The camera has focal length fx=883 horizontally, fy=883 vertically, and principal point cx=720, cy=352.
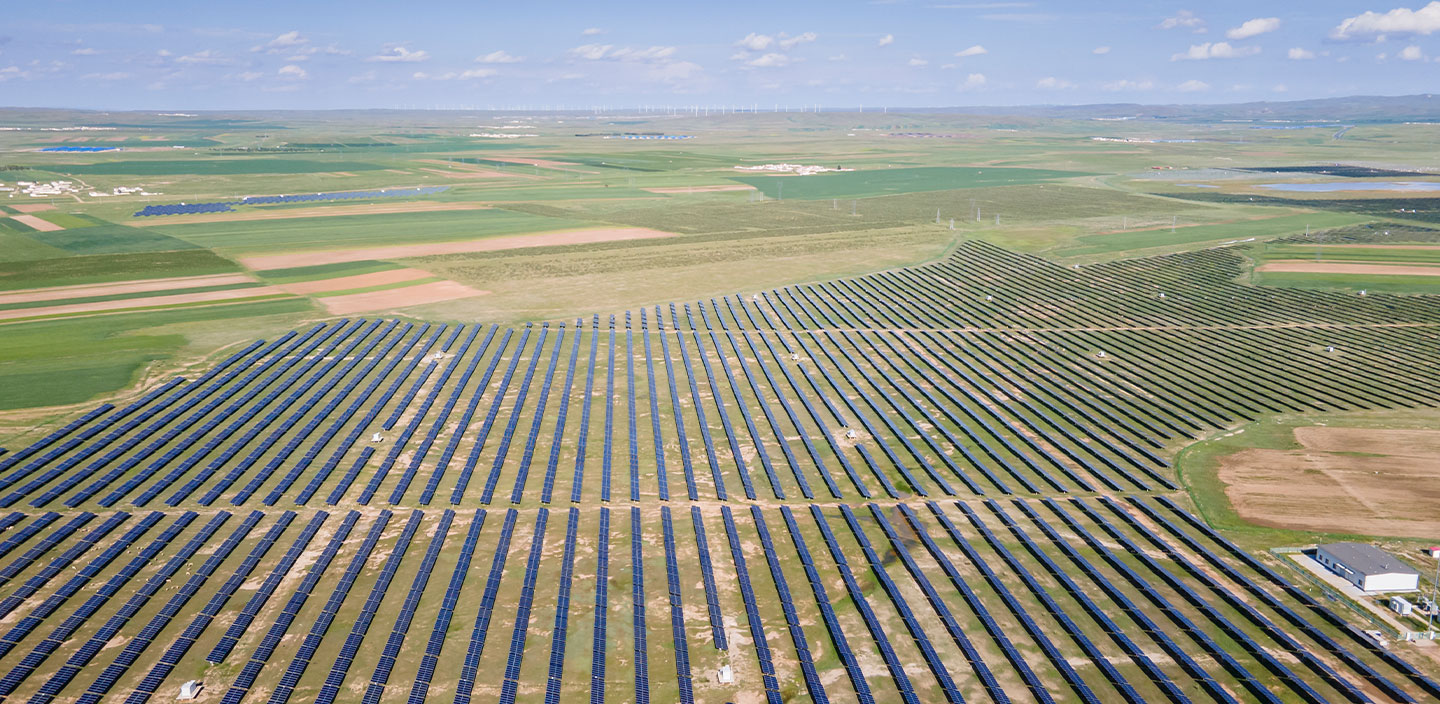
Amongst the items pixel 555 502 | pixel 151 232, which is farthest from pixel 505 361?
pixel 151 232

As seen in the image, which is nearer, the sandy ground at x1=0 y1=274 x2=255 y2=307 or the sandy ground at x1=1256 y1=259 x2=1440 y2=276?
the sandy ground at x1=0 y1=274 x2=255 y2=307

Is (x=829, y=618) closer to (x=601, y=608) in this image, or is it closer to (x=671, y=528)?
(x=601, y=608)

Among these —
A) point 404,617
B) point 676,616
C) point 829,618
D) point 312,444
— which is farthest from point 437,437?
point 829,618

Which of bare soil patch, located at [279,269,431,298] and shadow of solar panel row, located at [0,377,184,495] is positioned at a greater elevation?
bare soil patch, located at [279,269,431,298]

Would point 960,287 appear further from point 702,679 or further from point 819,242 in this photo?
point 702,679

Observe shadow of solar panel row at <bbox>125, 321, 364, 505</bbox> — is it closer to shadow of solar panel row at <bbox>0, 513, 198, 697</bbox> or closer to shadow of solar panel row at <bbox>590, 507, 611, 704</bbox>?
shadow of solar panel row at <bbox>0, 513, 198, 697</bbox>

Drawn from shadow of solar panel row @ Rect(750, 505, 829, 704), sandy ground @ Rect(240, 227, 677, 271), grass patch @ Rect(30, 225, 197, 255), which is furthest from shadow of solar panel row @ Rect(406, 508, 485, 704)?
grass patch @ Rect(30, 225, 197, 255)

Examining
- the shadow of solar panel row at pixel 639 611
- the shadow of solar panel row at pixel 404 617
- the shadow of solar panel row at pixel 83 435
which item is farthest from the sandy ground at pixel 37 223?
the shadow of solar panel row at pixel 639 611
